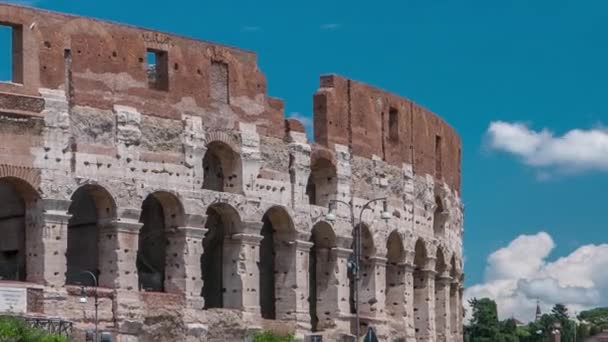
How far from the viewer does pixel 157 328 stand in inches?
1697

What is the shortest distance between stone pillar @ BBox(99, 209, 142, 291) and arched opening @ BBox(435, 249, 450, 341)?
1710cm

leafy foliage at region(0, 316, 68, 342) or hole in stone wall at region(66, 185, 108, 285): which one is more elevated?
hole in stone wall at region(66, 185, 108, 285)

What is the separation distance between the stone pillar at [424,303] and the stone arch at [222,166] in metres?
11.7

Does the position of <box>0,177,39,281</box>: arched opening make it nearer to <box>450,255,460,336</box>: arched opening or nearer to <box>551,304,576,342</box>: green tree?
<box>450,255,460,336</box>: arched opening

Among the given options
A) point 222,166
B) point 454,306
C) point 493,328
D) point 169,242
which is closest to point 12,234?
point 169,242

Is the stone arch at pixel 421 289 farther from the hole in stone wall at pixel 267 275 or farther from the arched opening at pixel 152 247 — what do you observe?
the arched opening at pixel 152 247

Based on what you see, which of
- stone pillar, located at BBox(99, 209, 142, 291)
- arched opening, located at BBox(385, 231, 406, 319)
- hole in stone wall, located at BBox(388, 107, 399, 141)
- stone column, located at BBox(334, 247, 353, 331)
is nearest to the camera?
stone pillar, located at BBox(99, 209, 142, 291)

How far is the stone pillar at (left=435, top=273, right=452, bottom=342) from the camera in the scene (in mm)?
58250

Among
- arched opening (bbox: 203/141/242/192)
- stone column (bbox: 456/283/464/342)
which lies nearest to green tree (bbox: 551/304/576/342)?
stone column (bbox: 456/283/464/342)

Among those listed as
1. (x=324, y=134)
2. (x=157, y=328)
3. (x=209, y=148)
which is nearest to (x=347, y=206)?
(x=324, y=134)

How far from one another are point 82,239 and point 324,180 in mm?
8417

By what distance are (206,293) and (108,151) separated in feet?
23.0

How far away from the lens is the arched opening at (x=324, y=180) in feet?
164

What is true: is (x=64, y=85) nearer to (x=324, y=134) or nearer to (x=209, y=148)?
(x=209, y=148)
